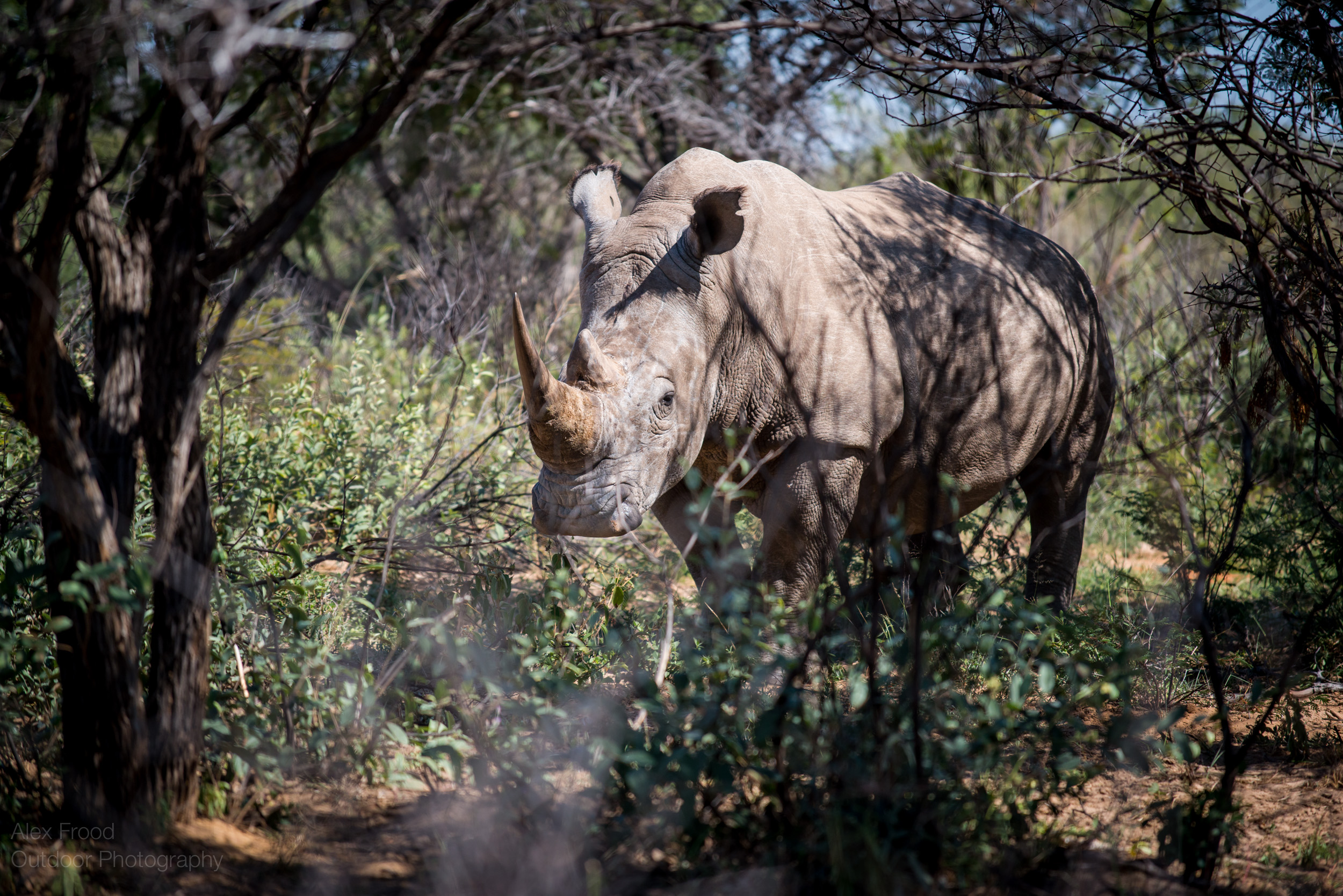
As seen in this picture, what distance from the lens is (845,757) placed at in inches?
93.4

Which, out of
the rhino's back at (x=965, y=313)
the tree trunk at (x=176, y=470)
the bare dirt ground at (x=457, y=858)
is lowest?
the bare dirt ground at (x=457, y=858)

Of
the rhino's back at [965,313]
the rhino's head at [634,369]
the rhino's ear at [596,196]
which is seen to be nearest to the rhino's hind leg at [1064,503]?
the rhino's back at [965,313]

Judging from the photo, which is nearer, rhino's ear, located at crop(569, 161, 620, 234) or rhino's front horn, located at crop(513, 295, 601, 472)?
rhino's front horn, located at crop(513, 295, 601, 472)

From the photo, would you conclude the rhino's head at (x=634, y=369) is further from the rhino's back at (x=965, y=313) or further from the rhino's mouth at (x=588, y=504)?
the rhino's back at (x=965, y=313)

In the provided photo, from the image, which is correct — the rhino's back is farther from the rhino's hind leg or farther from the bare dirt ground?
the bare dirt ground

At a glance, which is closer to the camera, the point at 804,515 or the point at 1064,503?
the point at 804,515

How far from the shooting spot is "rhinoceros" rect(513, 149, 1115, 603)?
3.30 meters

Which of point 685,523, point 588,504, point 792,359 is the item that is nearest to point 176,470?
point 588,504

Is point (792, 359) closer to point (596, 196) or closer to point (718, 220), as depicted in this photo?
point (718, 220)

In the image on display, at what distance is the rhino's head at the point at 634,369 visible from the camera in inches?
125

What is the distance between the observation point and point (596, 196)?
4023 millimetres

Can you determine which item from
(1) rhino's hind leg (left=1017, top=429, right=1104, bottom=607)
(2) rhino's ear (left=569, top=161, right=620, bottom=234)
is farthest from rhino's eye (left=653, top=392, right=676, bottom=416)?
(1) rhino's hind leg (left=1017, top=429, right=1104, bottom=607)

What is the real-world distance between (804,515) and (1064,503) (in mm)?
1721

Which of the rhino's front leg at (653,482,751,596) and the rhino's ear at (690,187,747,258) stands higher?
the rhino's ear at (690,187,747,258)
